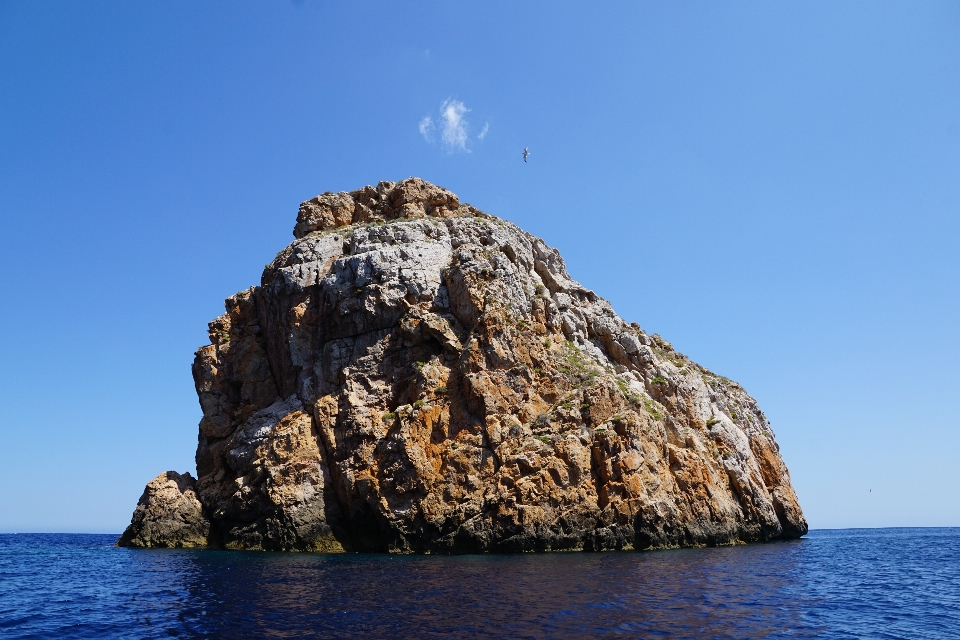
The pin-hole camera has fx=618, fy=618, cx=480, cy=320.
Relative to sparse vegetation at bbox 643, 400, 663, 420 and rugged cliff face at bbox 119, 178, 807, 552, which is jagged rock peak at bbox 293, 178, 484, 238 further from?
sparse vegetation at bbox 643, 400, 663, 420

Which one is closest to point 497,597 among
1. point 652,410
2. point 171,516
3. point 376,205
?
point 652,410

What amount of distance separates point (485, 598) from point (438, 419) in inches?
958

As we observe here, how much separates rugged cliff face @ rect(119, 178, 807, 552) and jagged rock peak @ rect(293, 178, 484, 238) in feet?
0.92

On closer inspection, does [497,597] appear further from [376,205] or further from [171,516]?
[376,205]

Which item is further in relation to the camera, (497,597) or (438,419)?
(438,419)

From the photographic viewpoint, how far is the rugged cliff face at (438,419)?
47.7 m

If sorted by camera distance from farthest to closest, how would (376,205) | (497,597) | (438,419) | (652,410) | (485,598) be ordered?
(376,205) → (652,410) → (438,419) → (497,597) → (485,598)

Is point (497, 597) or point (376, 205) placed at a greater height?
point (376, 205)

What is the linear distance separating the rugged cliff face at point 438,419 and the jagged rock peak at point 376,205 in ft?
0.92

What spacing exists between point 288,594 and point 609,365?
137ft

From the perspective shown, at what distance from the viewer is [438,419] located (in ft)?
166

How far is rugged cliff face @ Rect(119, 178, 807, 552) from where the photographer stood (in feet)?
157

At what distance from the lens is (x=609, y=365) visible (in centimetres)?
6312

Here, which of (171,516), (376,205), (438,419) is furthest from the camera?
(376,205)
